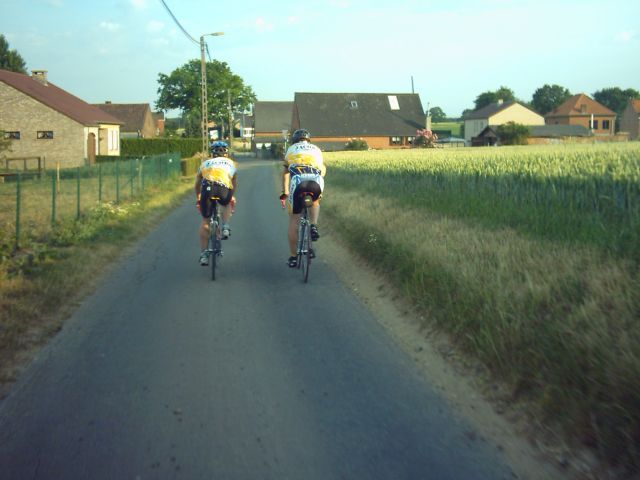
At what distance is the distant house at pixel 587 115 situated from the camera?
111875 mm

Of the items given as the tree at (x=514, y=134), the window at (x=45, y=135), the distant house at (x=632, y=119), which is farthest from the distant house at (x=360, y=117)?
the window at (x=45, y=135)

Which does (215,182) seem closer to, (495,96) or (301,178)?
(301,178)

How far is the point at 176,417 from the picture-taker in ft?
15.8

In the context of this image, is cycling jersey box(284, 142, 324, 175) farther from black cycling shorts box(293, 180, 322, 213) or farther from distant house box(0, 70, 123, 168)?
distant house box(0, 70, 123, 168)

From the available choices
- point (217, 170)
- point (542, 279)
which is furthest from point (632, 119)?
point (542, 279)

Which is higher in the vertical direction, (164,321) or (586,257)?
(586,257)

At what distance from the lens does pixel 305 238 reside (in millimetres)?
9875

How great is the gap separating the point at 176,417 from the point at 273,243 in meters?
8.96

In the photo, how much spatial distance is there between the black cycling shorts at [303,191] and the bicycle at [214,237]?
3.63 feet

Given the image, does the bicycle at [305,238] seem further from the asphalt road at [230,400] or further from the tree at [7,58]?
the tree at [7,58]

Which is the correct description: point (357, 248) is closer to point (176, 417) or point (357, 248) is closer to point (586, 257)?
point (586, 257)

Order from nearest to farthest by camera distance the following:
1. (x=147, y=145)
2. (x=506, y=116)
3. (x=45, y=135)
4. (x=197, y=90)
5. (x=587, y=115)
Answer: (x=45, y=135)
(x=147, y=145)
(x=197, y=90)
(x=506, y=116)
(x=587, y=115)

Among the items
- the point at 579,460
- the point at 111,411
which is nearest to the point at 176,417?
the point at 111,411

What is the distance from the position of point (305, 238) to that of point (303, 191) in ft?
2.13
